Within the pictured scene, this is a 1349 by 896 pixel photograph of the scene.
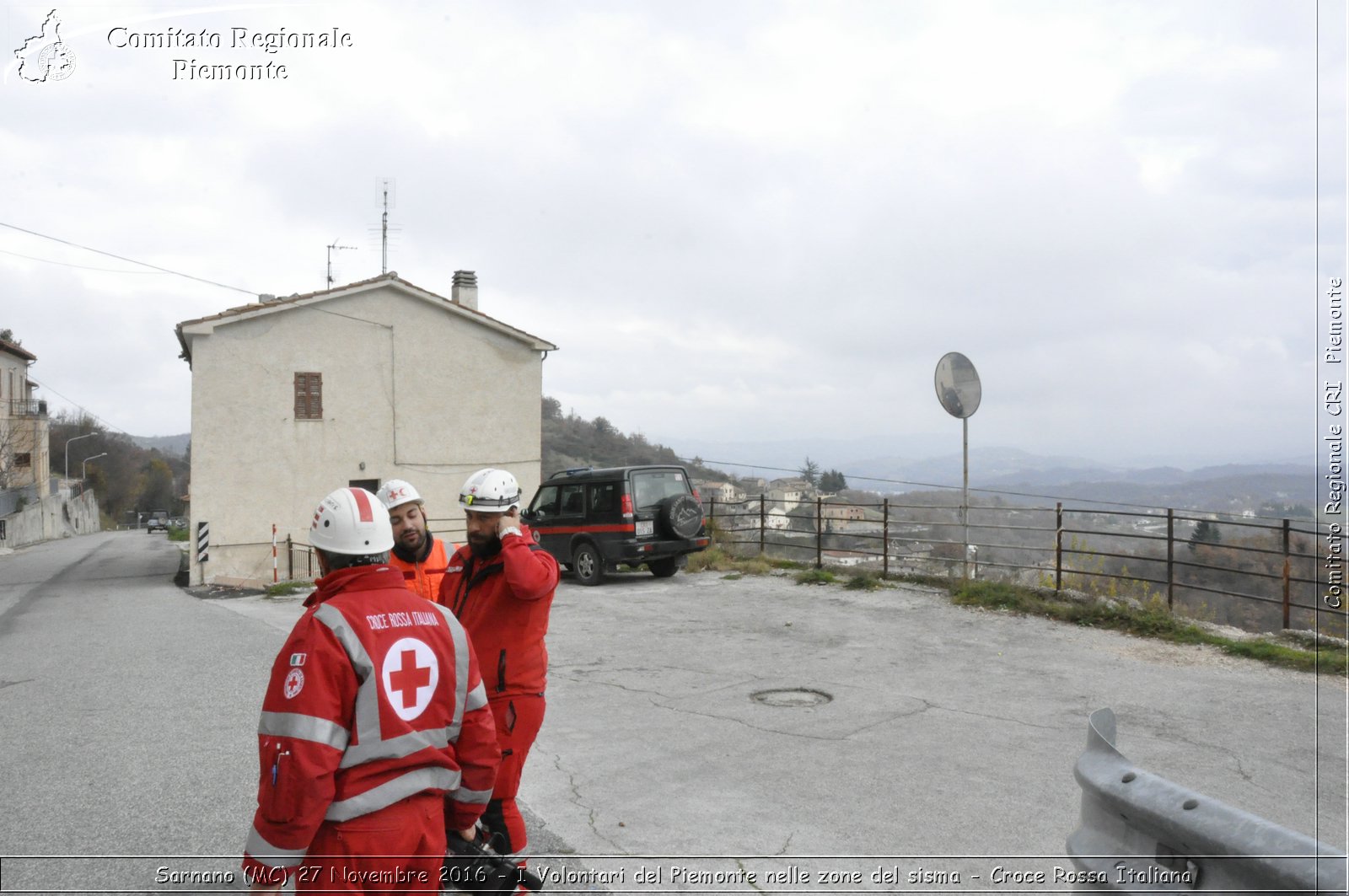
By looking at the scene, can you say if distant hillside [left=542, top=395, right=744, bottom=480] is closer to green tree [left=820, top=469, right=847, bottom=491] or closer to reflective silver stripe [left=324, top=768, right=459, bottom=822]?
green tree [left=820, top=469, right=847, bottom=491]

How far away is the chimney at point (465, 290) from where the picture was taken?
2564cm

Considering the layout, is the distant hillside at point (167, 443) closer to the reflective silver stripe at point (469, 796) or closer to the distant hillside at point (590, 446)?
the distant hillside at point (590, 446)

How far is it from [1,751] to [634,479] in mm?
10559

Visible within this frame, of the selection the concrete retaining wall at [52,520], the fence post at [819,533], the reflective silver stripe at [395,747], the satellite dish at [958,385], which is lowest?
the concrete retaining wall at [52,520]

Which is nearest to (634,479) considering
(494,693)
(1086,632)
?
(1086,632)

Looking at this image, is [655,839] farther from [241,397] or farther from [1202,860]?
[241,397]

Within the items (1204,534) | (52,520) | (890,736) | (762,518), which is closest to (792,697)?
(890,736)

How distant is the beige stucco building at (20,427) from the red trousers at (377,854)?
63.5 meters

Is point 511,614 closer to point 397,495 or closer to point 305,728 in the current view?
point 397,495

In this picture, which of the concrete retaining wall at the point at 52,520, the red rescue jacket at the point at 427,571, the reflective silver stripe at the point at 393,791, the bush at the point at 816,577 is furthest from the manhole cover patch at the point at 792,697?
the concrete retaining wall at the point at 52,520

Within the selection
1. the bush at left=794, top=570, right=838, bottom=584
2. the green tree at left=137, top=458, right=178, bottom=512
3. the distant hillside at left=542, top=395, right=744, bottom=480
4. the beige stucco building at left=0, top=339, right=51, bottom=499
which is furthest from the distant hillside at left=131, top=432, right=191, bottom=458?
the bush at left=794, top=570, right=838, bottom=584

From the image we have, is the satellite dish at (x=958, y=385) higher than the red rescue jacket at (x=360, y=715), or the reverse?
the satellite dish at (x=958, y=385)

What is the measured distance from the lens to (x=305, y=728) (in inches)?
94.7

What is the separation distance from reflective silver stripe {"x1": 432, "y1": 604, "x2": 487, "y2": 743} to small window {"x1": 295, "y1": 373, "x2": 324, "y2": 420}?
20.6 m
